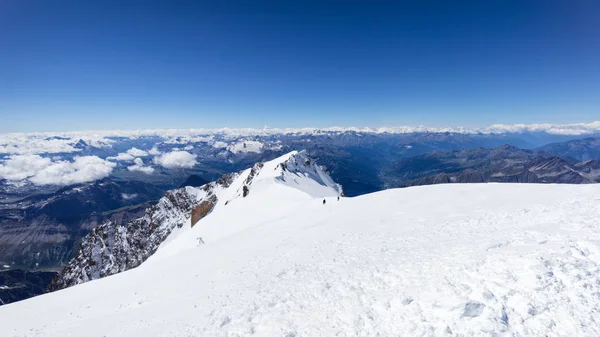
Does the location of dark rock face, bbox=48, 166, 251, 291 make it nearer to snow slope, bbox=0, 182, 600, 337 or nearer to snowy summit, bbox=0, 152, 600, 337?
snowy summit, bbox=0, 152, 600, 337

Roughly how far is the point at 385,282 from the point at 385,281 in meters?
0.10

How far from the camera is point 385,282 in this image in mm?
15211

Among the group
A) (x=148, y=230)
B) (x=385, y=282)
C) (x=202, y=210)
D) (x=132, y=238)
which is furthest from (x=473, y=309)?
(x=132, y=238)

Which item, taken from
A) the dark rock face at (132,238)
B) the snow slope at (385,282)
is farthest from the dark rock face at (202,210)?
the snow slope at (385,282)

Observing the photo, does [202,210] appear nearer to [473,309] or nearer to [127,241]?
[127,241]

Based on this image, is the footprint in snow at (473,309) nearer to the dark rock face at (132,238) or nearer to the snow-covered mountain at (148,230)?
the snow-covered mountain at (148,230)

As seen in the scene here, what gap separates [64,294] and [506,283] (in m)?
34.5

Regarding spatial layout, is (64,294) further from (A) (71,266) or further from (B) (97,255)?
(A) (71,266)

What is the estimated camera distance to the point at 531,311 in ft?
34.1

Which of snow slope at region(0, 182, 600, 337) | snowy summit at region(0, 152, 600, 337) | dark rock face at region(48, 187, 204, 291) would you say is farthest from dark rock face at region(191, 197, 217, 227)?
snow slope at region(0, 182, 600, 337)

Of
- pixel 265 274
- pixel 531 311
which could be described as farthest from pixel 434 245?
pixel 265 274

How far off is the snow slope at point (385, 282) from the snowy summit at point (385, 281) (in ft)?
0.25

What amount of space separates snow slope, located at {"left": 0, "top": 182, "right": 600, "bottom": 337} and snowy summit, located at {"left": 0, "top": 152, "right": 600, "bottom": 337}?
75mm

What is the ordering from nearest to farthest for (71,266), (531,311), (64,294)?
(531,311) → (64,294) → (71,266)
